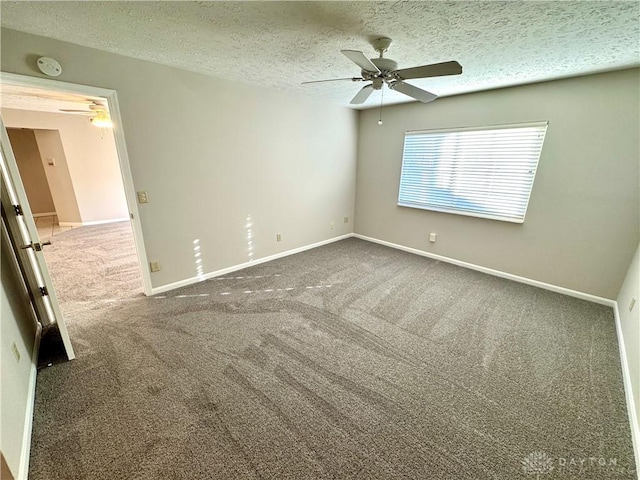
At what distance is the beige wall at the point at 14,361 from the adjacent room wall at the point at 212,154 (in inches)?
41.3

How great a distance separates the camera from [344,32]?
6.26 feet

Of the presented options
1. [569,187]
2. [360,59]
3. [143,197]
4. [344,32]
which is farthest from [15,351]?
[569,187]

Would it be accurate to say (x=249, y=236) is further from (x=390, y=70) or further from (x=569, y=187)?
(x=569, y=187)

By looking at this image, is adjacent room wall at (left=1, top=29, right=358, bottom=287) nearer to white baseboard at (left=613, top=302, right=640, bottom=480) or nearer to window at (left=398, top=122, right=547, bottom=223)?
window at (left=398, top=122, right=547, bottom=223)

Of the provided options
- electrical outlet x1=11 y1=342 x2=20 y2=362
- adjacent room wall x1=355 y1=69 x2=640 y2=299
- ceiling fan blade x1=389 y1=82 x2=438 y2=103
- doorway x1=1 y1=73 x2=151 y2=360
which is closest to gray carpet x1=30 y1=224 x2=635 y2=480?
electrical outlet x1=11 y1=342 x2=20 y2=362

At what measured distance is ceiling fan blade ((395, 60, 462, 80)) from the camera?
1.76 metres

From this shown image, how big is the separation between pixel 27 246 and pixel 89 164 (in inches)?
219

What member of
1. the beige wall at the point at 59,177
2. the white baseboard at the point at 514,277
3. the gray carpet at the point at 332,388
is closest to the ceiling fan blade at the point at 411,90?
the gray carpet at the point at 332,388

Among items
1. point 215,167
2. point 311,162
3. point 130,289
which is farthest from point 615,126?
point 130,289

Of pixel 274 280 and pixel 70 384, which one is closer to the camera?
pixel 70 384

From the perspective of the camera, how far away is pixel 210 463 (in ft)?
4.48

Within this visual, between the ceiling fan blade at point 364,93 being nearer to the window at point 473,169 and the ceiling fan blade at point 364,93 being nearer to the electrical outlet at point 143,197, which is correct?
the window at point 473,169

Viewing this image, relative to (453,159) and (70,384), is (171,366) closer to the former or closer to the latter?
(70,384)

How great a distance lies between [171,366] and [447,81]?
3958mm
